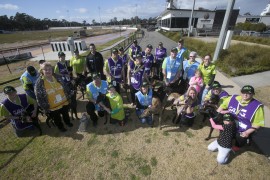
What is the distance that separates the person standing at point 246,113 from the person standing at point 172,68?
2.15 m

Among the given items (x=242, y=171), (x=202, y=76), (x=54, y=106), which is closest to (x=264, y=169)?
(x=242, y=171)

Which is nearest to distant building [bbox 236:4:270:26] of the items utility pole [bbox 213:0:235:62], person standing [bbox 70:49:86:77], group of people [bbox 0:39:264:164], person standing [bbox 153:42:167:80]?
utility pole [bbox 213:0:235:62]

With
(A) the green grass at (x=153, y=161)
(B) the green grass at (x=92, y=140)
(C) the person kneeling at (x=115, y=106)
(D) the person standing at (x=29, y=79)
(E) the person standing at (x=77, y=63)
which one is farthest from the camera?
(E) the person standing at (x=77, y=63)

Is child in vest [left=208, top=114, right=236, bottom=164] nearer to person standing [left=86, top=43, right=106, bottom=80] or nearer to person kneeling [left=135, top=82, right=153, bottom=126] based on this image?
person kneeling [left=135, top=82, right=153, bottom=126]

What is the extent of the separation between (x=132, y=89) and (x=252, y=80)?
6.71m

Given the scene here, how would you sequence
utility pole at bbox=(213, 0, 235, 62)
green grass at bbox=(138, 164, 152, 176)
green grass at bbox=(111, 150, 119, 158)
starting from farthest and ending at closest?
utility pole at bbox=(213, 0, 235, 62) → green grass at bbox=(111, 150, 119, 158) → green grass at bbox=(138, 164, 152, 176)

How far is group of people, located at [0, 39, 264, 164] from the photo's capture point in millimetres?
3348

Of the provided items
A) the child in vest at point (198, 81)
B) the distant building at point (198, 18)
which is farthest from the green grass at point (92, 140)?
the distant building at point (198, 18)

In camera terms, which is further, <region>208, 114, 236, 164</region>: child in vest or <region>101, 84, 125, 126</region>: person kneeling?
<region>101, 84, 125, 126</region>: person kneeling

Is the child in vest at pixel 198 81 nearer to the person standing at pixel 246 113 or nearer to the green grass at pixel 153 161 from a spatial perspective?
the person standing at pixel 246 113

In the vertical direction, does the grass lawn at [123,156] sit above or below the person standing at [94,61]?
below

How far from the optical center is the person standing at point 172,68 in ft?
17.4

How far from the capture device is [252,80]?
7695 millimetres

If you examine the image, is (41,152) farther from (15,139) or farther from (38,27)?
(38,27)
